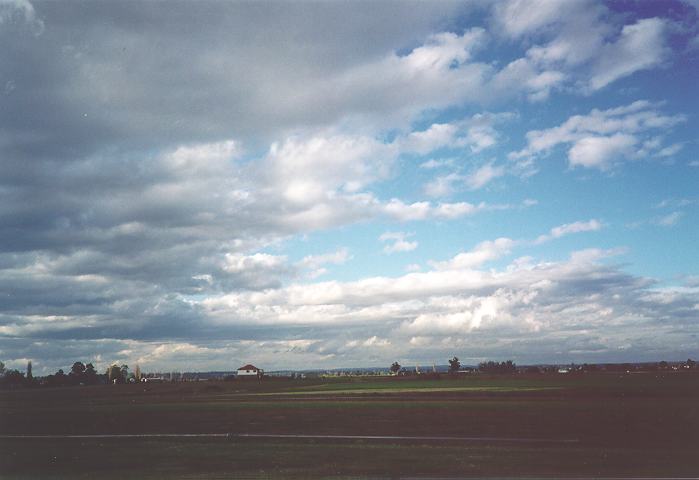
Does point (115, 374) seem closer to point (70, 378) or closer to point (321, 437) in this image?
point (70, 378)

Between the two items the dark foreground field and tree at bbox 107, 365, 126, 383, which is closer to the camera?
the dark foreground field

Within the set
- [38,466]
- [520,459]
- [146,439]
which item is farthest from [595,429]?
[38,466]

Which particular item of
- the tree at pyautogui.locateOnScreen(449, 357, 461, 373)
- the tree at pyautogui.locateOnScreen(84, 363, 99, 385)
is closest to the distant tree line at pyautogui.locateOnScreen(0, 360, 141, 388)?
the tree at pyautogui.locateOnScreen(84, 363, 99, 385)

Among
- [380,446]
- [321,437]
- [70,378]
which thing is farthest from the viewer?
[70,378]

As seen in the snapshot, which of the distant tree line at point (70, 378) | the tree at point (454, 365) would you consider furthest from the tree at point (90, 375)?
the tree at point (454, 365)

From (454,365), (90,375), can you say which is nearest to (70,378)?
(90,375)

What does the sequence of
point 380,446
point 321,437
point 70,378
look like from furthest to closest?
point 70,378, point 321,437, point 380,446

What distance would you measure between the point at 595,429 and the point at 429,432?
9232 millimetres

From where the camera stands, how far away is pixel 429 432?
96.2ft

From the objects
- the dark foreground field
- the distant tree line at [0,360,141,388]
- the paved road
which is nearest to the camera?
the dark foreground field

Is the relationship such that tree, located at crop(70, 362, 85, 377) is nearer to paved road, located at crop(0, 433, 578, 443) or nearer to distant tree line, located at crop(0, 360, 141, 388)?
distant tree line, located at crop(0, 360, 141, 388)

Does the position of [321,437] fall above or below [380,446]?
below

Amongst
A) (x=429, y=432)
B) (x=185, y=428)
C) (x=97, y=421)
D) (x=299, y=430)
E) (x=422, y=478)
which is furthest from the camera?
(x=97, y=421)

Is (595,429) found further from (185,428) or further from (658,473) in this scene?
(185,428)
